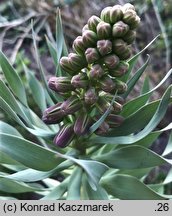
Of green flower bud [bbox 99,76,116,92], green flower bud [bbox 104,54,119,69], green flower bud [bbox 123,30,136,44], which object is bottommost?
green flower bud [bbox 99,76,116,92]

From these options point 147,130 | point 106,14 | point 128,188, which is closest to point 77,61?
point 106,14

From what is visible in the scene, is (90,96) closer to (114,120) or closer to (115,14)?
(114,120)

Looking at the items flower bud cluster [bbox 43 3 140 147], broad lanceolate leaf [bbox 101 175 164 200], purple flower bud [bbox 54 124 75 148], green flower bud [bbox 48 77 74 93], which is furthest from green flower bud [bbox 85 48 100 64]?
broad lanceolate leaf [bbox 101 175 164 200]

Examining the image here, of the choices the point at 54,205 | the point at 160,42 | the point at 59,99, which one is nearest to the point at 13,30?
the point at 160,42

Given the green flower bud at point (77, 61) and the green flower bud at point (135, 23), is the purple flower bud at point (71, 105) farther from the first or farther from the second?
the green flower bud at point (135, 23)

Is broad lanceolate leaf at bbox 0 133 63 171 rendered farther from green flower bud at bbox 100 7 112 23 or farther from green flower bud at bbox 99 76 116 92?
green flower bud at bbox 100 7 112 23

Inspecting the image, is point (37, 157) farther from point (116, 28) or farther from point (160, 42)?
point (160, 42)
